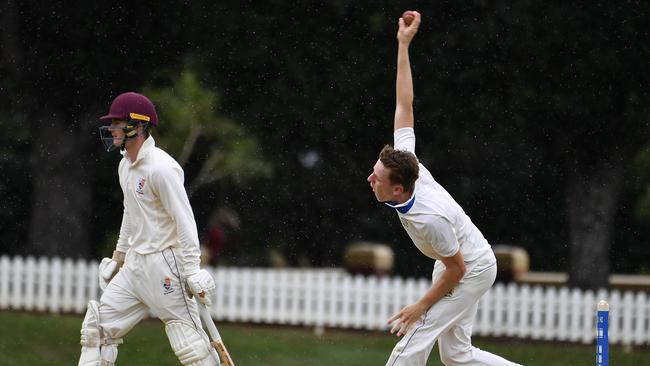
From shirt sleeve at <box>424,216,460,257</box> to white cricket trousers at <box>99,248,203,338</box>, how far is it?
5.05 ft

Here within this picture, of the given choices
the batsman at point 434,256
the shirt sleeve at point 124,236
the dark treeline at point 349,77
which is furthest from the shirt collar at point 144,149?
the dark treeline at point 349,77

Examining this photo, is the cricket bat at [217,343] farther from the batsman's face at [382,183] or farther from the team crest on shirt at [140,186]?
the batsman's face at [382,183]

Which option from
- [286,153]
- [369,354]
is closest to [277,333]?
[369,354]

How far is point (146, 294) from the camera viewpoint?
670 cm

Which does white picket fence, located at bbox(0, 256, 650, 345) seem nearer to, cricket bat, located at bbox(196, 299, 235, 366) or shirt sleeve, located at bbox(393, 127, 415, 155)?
cricket bat, located at bbox(196, 299, 235, 366)

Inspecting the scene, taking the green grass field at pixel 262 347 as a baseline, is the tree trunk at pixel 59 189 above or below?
above

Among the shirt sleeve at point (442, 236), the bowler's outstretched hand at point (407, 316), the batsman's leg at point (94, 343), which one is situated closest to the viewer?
the shirt sleeve at point (442, 236)

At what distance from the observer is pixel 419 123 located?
54.1ft

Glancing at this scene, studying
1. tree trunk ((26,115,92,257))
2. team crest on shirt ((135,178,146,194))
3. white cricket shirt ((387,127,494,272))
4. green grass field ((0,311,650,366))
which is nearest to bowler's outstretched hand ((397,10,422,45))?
white cricket shirt ((387,127,494,272))

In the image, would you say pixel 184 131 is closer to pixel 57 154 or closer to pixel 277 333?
pixel 57 154

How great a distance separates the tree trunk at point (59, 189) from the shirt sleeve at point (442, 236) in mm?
11263

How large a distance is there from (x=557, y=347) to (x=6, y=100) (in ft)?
28.2

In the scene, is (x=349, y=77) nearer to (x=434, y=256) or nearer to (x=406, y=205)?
(x=434, y=256)

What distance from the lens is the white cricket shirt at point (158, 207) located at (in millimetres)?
6527
